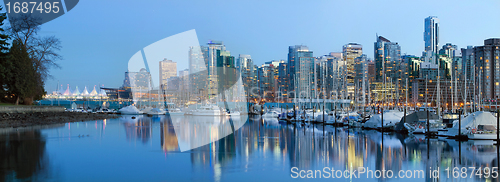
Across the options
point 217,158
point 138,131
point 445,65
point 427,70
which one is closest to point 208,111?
point 138,131

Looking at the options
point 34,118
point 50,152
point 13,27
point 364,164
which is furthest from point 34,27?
point 364,164

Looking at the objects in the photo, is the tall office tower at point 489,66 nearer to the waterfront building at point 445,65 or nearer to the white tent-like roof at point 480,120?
the waterfront building at point 445,65

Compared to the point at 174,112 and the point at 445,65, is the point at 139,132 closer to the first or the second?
the point at 174,112

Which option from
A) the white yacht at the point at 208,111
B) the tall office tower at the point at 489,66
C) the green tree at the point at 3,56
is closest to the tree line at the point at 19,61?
the green tree at the point at 3,56

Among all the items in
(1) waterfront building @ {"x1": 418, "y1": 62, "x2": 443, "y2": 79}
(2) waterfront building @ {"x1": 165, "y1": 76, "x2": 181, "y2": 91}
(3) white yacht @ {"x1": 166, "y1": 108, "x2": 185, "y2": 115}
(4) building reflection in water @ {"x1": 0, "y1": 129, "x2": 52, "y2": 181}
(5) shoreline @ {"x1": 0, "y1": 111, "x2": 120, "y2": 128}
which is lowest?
(3) white yacht @ {"x1": 166, "y1": 108, "x2": 185, "y2": 115}

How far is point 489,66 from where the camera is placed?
136 m

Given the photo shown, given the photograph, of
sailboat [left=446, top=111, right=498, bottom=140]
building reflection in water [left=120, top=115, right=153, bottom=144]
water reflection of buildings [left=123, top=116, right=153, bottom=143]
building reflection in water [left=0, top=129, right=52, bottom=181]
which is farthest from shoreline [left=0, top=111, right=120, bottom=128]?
sailboat [left=446, top=111, right=498, bottom=140]

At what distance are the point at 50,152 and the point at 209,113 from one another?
57.2m

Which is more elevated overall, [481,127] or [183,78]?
[183,78]

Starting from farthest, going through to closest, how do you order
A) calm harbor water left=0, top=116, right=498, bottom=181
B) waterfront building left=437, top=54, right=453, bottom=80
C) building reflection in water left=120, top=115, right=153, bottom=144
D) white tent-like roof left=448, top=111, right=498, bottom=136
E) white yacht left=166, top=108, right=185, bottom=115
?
waterfront building left=437, top=54, right=453, bottom=80 < white yacht left=166, top=108, right=185, bottom=115 < building reflection in water left=120, top=115, right=153, bottom=144 < white tent-like roof left=448, top=111, right=498, bottom=136 < calm harbor water left=0, top=116, right=498, bottom=181

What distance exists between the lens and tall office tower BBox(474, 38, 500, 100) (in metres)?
133

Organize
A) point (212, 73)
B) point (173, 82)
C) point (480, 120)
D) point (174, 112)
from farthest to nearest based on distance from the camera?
point (212, 73), point (174, 112), point (173, 82), point (480, 120)

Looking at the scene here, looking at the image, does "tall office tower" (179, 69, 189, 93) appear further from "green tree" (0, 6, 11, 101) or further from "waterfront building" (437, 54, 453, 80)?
"waterfront building" (437, 54, 453, 80)

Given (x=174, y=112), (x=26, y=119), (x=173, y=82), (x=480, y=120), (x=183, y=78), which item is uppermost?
(x=183, y=78)
